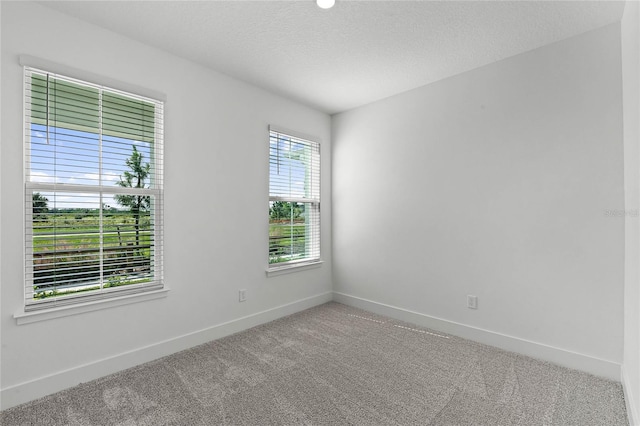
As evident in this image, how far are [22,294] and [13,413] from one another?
0.70 m

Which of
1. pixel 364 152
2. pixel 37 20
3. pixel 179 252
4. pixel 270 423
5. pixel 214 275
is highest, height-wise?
pixel 37 20

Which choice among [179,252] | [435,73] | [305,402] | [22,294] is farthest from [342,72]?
[22,294]

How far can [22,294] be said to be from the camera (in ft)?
6.39

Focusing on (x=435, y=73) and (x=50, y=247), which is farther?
(x=435, y=73)

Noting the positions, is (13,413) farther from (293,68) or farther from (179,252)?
(293,68)

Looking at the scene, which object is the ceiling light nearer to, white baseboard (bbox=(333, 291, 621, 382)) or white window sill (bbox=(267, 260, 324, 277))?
white window sill (bbox=(267, 260, 324, 277))

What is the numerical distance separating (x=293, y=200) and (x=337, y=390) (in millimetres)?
2185

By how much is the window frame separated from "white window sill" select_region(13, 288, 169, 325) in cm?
121

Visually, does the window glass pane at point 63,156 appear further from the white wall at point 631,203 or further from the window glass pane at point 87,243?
the white wall at point 631,203

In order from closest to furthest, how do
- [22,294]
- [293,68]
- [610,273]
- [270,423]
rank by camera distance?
[270,423] → [22,294] → [610,273] → [293,68]

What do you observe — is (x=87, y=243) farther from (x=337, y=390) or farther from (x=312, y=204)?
(x=312, y=204)

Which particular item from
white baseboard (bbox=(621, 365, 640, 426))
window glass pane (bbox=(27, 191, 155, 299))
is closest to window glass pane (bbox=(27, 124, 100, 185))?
window glass pane (bbox=(27, 191, 155, 299))

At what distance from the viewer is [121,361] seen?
232cm

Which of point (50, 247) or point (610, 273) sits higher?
point (50, 247)
